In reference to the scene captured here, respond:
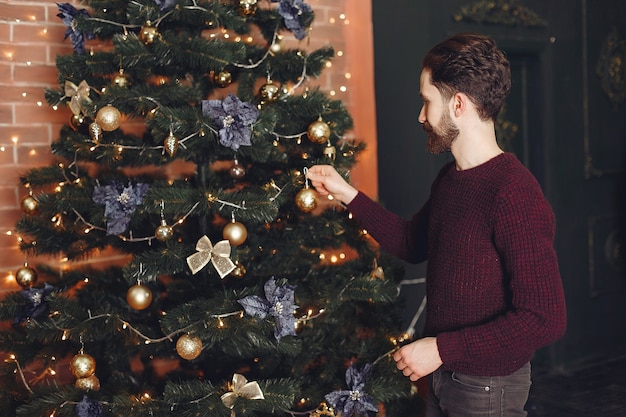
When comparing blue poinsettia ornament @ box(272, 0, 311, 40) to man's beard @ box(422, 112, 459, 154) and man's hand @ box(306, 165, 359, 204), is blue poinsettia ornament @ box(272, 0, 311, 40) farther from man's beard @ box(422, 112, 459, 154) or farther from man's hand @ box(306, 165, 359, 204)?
man's beard @ box(422, 112, 459, 154)

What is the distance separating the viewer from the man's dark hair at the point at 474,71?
2082 mm

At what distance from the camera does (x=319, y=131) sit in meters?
2.44

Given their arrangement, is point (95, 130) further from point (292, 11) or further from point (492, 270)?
point (492, 270)

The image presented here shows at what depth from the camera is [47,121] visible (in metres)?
3.01

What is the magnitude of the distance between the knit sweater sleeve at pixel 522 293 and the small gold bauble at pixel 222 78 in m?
0.96

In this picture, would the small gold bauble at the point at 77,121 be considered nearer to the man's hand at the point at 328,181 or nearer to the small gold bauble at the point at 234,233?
the small gold bauble at the point at 234,233

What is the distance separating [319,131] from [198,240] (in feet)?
1.61

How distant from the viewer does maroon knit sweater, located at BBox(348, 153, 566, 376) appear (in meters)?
1.95

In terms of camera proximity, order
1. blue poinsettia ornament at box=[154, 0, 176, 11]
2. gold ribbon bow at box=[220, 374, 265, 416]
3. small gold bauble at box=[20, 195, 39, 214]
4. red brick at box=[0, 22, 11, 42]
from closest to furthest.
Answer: gold ribbon bow at box=[220, 374, 265, 416] → blue poinsettia ornament at box=[154, 0, 176, 11] → small gold bauble at box=[20, 195, 39, 214] → red brick at box=[0, 22, 11, 42]

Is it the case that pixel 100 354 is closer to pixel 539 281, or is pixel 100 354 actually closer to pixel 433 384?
pixel 433 384

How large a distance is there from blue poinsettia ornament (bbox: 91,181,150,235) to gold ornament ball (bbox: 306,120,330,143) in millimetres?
514

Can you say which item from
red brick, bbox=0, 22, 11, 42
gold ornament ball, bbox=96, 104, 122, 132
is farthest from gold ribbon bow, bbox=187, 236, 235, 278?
red brick, bbox=0, 22, 11, 42

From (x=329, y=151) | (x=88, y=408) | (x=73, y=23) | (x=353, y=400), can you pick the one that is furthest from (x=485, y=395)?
(x=73, y=23)

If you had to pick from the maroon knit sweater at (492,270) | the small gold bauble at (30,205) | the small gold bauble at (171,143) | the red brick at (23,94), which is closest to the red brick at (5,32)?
the red brick at (23,94)
